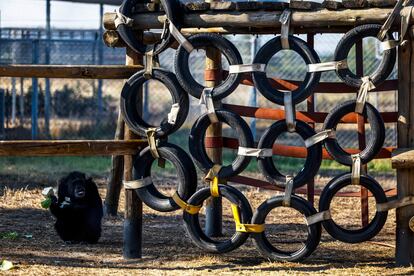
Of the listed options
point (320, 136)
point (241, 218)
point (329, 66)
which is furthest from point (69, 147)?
point (329, 66)

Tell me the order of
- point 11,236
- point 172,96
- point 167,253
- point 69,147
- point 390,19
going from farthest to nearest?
point 11,236 < point 167,253 < point 172,96 < point 69,147 < point 390,19

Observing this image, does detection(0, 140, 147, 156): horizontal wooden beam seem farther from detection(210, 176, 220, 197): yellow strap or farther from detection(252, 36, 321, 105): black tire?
detection(252, 36, 321, 105): black tire

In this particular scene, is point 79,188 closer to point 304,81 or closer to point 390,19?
point 304,81

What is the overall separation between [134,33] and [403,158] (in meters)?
2.55

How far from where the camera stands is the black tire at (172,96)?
24.8ft

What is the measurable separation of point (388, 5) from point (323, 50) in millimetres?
10488

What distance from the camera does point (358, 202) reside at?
11906 mm

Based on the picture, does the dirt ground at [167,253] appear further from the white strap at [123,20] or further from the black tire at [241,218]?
the white strap at [123,20]

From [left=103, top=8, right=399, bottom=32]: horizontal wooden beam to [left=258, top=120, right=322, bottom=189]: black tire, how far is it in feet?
2.80

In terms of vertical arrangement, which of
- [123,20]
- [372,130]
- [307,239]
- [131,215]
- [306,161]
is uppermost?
[123,20]

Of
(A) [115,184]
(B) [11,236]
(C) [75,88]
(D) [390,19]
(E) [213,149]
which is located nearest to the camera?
(D) [390,19]

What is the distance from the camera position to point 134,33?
25.6 ft

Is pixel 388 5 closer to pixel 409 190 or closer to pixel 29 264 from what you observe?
pixel 409 190

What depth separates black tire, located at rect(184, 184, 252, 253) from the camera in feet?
24.5
